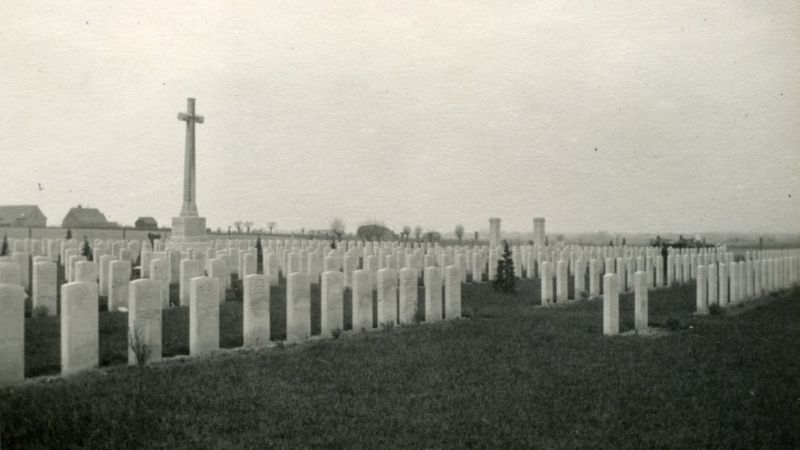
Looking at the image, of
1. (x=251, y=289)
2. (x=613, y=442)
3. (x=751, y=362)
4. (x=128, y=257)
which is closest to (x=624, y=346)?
(x=751, y=362)

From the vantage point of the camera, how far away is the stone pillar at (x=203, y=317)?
25.1ft

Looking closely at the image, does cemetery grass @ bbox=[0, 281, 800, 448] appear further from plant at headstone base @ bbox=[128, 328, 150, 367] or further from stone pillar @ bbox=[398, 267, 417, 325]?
stone pillar @ bbox=[398, 267, 417, 325]

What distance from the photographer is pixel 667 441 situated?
4.40 meters

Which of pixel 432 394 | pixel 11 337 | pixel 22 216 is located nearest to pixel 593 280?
pixel 432 394

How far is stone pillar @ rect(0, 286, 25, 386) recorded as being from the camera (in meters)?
6.02

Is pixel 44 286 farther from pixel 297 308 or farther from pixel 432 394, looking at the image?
pixel 432 394

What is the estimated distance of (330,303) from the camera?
925 centimetres

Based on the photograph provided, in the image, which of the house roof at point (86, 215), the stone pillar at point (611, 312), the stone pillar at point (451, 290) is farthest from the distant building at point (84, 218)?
the stone pillar at point (611, 312)

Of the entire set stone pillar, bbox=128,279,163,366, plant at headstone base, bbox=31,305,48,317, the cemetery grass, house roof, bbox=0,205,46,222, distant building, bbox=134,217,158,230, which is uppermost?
house roof, bbox=0,205,46,222

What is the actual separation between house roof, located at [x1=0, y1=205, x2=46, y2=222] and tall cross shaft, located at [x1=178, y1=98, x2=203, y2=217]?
4685cm

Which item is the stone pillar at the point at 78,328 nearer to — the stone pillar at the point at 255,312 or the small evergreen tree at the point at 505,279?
the stone pillar at the point at 255,312

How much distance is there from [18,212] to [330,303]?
202ft

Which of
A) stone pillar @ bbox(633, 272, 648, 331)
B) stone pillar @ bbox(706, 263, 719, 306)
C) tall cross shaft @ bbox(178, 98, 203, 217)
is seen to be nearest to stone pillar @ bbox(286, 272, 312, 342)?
stone pillar @ bbox(633, 272, 648, 331)

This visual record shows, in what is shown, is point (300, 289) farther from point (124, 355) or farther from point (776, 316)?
point (776, 316)
